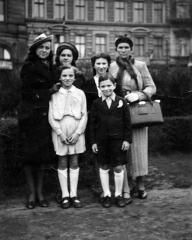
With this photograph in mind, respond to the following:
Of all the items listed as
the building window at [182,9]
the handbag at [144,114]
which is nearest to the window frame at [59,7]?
the building window at [182,9]

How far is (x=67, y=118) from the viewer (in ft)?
13.9

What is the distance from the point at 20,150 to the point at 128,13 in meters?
32.8

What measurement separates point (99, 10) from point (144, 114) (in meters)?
32.4

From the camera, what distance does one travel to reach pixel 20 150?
467cm

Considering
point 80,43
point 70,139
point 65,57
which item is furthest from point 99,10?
point 70,139

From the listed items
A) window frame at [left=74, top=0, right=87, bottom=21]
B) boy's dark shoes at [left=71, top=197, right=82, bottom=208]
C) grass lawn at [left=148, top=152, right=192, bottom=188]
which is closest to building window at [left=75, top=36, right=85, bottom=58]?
window frame at [left=74, top=0, right=87, bottom=21]

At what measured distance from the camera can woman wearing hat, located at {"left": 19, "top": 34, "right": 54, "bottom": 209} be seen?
4.22 m

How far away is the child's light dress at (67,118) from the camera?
4207 mm

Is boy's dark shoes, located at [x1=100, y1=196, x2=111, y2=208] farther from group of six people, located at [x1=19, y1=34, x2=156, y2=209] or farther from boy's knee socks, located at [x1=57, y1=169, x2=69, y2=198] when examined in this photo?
boy's knee socks, located at [x1=57, y1=169, x2=69, y2=198]

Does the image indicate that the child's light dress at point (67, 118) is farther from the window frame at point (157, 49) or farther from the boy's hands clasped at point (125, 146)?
the window frame at point (157, 49)

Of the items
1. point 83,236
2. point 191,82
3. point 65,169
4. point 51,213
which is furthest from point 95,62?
point 191,82

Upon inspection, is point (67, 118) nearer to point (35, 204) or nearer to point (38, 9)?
point (35, 204)

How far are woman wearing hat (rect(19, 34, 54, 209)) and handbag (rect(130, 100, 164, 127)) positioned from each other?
1.00 m

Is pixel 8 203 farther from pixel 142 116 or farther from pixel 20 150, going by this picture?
pixel 142 116
